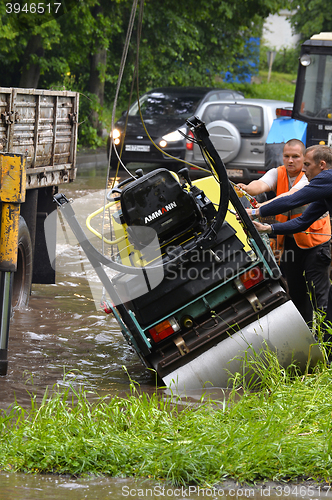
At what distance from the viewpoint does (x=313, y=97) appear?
9.61 m

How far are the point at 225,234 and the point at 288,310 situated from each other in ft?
2.27

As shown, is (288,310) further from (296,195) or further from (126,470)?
(126,470)

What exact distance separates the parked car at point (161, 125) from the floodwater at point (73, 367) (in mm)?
5831

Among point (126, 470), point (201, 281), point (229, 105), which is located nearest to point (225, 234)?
point (201, 281)

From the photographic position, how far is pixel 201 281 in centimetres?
473

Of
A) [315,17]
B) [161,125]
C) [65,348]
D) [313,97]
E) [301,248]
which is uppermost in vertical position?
[315,17]

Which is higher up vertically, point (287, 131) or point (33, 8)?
point (33, 8)

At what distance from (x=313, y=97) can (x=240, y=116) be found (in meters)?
4.07

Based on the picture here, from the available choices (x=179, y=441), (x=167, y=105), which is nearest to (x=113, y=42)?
(x=167, y=105)

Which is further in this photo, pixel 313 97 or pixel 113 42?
pixel 113 42

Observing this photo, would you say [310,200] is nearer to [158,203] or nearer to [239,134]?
[158,203]
